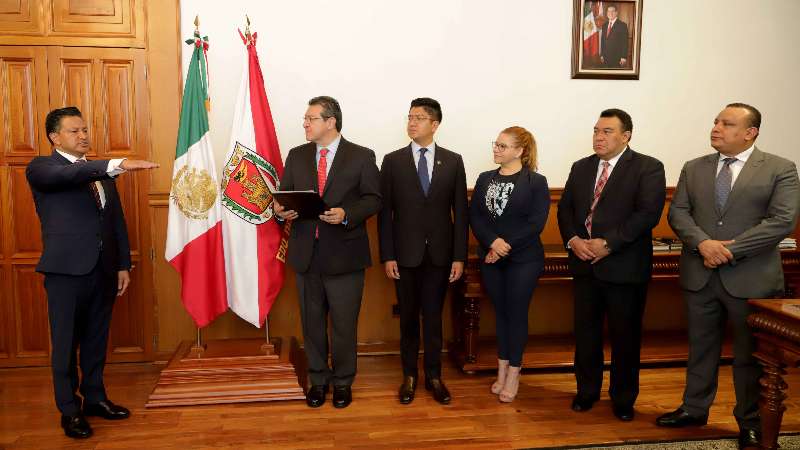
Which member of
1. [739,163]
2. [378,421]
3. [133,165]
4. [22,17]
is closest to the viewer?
[133,165]

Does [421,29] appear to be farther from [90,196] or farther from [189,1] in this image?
[90,196]

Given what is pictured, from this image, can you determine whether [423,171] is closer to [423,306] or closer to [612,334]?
[423,306]

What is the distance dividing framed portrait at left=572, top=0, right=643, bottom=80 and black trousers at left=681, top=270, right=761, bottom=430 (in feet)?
6.13

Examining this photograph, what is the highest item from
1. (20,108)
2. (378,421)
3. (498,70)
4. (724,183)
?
(498,70)

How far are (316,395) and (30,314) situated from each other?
200 cm

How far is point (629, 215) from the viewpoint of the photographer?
3055 mm

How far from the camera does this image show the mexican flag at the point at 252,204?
3.42 metres

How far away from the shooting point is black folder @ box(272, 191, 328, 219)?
293cm

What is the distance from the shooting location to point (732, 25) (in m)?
4.36

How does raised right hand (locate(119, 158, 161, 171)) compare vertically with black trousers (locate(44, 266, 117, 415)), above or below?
above

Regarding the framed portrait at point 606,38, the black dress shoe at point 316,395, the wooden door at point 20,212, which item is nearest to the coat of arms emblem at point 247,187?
the black dress shoe at point 316,395

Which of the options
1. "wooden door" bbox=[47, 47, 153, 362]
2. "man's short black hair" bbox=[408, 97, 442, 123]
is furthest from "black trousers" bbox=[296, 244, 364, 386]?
"wooden door" bbox=[47, 47, 153, 362]

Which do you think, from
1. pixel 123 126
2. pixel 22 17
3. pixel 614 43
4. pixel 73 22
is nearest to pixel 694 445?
pixel 614 43

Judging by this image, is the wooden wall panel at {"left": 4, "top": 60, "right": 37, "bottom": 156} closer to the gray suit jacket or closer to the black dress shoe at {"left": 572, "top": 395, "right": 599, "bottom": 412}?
the black dress shoe at {"left": 572, "top": 395, "right": 599, "bottom": 412}
